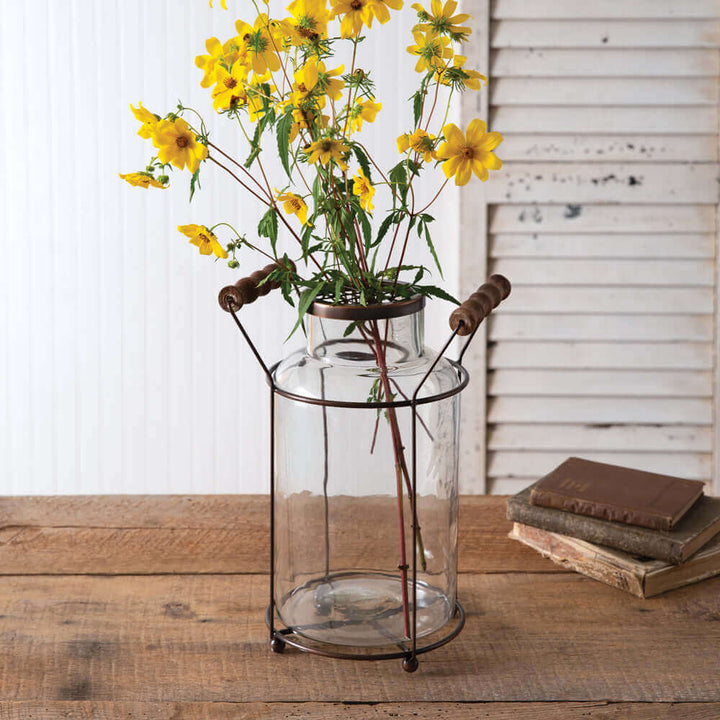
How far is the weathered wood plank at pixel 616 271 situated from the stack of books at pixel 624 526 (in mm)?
1179

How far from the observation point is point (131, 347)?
250 centimetres

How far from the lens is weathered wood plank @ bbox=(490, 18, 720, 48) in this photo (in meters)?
2.26

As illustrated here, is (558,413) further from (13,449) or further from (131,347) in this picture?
(13,449)

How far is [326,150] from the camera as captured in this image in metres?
0.81

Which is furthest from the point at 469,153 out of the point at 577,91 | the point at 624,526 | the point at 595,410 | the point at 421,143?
the point at 595,410

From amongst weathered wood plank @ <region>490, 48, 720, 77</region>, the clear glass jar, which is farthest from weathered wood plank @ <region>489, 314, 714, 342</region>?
the clear glass jar

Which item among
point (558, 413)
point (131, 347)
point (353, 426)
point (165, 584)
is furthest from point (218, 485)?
point (353, 426)

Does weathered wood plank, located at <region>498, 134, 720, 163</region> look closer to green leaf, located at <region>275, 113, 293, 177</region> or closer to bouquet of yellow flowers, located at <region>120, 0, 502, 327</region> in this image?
bouquet of yellow flowers, located at <region>120, 0, 502, 327</region>

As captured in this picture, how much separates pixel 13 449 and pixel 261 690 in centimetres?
184

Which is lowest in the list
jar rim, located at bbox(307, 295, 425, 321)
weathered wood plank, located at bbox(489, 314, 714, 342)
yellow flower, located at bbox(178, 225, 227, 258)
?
weathered wood plank, located at bbox(489, 314, 714, 342)

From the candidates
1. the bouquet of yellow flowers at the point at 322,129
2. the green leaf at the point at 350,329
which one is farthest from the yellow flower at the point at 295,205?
the green leaf at the point at 350,329

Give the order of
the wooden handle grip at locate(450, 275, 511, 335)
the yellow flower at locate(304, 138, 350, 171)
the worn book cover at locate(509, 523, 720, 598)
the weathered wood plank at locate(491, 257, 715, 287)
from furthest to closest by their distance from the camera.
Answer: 1. the weathered wood plank at locate(491, 257, 715, 287)
2. the worn book cover at locate(509, 523, 720, 598)
3. the wooden handle grip at locate(450, 275, 511, 335)
4. the yellow flower at locate(304, 138, 350, 171)

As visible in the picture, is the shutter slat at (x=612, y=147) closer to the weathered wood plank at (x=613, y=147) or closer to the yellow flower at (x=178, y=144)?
the weathered wood plank at (x=613, y=147)

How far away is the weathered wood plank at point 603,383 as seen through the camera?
239 cm
